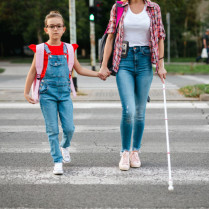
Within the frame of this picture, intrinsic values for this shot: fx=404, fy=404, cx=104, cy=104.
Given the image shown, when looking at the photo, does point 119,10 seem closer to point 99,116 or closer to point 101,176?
point 101,176

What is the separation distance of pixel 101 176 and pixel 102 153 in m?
1.03

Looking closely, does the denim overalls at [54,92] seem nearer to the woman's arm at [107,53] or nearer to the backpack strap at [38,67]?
the backpack strap at [38,67]

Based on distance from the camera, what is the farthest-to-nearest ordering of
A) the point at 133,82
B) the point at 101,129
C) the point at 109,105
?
1. the point at 109,105
2. the point at 101,129
3. the point at 133,82

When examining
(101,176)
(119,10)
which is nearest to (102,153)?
(101,176)

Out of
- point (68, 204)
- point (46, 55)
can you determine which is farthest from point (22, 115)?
point (68, 204)

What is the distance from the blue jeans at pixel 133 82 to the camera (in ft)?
14.4

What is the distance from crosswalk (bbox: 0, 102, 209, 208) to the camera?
410cm

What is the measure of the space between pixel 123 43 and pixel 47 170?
5.41 feet

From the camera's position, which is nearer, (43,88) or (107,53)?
(43,88)

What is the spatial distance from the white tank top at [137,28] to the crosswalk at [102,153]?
1434 millimetres

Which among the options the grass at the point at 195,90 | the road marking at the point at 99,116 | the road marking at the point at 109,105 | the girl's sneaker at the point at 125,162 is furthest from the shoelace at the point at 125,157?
the grass at the point at 195,90

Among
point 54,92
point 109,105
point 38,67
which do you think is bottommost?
point 109,105

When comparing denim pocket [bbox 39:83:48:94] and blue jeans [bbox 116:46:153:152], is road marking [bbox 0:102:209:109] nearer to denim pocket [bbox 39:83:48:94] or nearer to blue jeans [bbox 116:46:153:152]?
blue jeans [bbox 116:46:153:152]

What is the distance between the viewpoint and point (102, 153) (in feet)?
17.4
